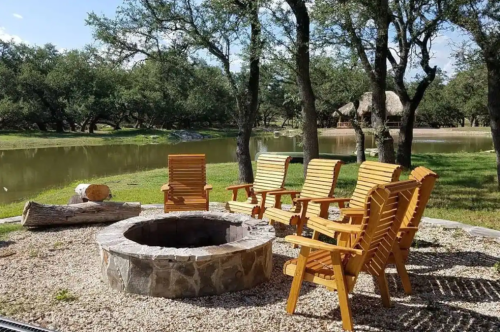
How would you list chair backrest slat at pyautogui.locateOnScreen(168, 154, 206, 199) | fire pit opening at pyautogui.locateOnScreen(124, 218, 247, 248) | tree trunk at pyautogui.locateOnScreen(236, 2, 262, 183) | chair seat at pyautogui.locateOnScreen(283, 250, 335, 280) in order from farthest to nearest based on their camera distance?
tree trunk at pyautogui.locateOnScreen(236, 2, 262, 183) < chair backrest slat at pyautogui.locateOnScreen(168, 154, 206, 199) < fire pit opening at pyautogui.locateOnScreen(124, 218, 247, 248) < chair seat at pyautogui.locateOnScreen(283, 250, 335, 280)

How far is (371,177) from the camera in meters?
5.33

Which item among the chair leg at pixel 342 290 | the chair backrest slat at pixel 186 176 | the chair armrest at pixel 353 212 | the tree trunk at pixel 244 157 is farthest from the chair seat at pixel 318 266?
the tree trunk at pixel 244 157

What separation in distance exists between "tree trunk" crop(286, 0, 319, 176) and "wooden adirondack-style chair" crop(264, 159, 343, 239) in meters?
3.08

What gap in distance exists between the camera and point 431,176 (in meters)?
4.23

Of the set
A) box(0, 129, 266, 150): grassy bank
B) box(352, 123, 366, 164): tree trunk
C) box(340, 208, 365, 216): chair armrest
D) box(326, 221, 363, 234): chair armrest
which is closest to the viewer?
box(326, 221, 363, 234): chair armrest

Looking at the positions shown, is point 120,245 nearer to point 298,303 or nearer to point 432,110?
point 298,303

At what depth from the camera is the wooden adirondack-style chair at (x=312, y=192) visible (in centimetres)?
548

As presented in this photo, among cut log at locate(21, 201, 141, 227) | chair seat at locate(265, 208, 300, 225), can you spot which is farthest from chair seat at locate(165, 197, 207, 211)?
chair seat at locate(265, 208, 300, 225)

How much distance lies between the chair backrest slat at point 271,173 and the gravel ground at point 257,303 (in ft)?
5.28

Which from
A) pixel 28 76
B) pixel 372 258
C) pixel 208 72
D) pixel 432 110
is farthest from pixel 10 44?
pixel 372 258

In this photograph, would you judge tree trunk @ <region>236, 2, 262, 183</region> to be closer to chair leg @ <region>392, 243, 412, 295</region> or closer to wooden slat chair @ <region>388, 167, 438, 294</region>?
wooden slat chair @ <region>388, 167, 438, 294</region>

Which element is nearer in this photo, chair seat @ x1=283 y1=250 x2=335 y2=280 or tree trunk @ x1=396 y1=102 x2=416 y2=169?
chair seat @ x1=283 y1=250 x2=335 y2=280

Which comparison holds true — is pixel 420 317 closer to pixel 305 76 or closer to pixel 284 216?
pixel 284 216

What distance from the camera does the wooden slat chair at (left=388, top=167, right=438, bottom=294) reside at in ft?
13.4
